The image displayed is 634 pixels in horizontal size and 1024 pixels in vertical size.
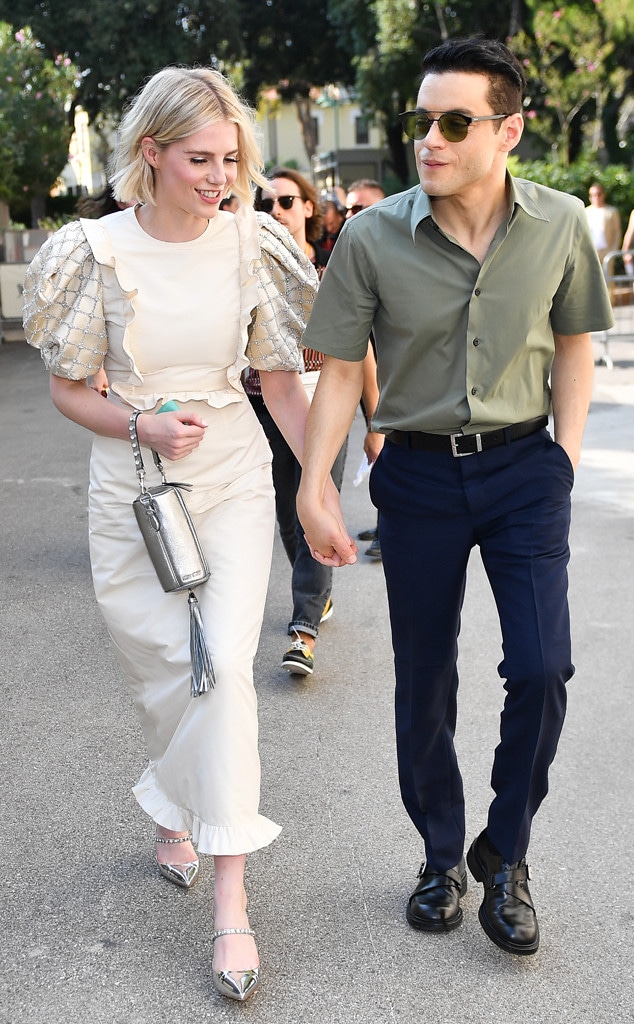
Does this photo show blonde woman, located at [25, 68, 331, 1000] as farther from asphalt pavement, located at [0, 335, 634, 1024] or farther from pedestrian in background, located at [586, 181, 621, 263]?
pedestrian in background, located at [586, 181, 621, 263]

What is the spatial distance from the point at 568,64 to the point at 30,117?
13.0 meters

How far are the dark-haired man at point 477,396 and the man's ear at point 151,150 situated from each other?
53 cm

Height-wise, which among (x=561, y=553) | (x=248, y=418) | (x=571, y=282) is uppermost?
(x=571, y=282)

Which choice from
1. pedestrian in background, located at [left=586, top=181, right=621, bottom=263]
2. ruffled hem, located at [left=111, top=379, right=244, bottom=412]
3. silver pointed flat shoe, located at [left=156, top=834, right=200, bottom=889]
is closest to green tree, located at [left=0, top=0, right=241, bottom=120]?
pedestrian in background, located at [left=586, top=181, right=621, bottom=263]

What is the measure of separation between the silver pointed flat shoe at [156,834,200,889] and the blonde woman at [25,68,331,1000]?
0.74 ft

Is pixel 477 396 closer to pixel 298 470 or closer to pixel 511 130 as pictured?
pixel 511 130

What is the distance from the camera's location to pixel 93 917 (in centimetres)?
329

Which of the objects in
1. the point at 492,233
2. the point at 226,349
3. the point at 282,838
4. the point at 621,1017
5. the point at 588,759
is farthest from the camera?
the point at 588,759

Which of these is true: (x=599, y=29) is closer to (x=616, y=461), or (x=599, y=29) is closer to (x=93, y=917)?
(x=616, y=461)

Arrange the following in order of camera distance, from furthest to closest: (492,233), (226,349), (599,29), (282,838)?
(599,29), (282,838), (226,349), (492,233)

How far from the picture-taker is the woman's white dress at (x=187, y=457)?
304 centimetres

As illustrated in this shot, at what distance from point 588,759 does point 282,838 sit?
4.03ft

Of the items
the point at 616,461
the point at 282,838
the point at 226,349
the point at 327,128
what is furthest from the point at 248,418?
the point at 327,128

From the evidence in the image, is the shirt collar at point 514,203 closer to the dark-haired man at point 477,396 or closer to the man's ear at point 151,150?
the dark-haired man at point 477,396
